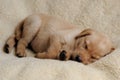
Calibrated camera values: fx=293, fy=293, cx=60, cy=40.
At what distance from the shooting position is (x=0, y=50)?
7.47 ft

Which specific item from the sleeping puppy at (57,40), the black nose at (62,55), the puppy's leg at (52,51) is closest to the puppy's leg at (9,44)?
the sleeping puppy at (57,40)

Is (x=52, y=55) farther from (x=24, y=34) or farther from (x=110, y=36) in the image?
(x=110, y=36)

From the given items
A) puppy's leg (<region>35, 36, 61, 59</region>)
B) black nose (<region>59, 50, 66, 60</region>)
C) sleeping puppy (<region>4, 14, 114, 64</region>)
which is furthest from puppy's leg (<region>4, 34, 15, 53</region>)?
black nose (<region>59, 50, 66, 60</region>)

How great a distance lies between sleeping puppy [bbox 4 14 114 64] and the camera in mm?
2209

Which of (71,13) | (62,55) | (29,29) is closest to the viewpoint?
(62,55)

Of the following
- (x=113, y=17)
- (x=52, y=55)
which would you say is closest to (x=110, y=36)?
(x=113, y=17)

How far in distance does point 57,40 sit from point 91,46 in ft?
0.92

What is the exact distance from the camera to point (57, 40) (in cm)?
236

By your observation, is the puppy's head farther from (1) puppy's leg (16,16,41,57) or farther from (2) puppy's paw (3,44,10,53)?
(2) puppy's paw (3,44,10,53)

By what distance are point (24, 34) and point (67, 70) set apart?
85 centimetres

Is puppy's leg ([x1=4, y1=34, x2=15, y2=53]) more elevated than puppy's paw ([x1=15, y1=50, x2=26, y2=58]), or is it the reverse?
puppy's leg ([x1=4, y1=34, x2=15, y2=53])

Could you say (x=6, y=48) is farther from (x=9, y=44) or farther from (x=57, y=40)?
(x=57, y=40)

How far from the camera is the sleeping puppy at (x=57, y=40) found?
2209 mm

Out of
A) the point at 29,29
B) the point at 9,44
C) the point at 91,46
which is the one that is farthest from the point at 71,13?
the point at 9,44
